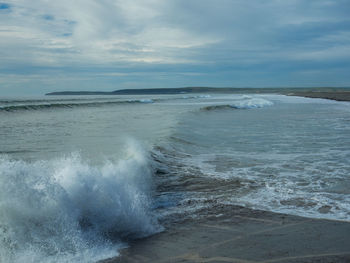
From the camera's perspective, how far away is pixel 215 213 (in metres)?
5.33

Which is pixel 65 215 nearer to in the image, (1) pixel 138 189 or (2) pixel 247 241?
(1) pixel 138 189

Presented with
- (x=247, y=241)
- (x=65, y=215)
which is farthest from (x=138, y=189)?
(x=247, y=241)

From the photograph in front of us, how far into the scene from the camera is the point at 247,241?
4.28m

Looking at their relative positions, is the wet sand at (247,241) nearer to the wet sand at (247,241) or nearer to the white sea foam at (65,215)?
the wet sand at (247,241)

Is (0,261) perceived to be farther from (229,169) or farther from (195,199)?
(229,169)

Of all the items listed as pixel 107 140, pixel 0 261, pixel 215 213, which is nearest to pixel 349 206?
pixel 215 213

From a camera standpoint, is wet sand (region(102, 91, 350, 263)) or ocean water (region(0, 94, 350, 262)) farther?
ocean water (region(0, 94, 350, 262))

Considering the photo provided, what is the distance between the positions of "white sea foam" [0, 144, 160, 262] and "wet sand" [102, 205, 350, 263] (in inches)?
16.3

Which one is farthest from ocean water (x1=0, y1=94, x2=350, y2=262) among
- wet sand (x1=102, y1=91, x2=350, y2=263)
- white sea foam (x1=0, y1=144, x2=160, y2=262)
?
wet sand (x1=102, y1=91, x2=350, y2=263)

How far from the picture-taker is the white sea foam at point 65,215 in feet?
12.9

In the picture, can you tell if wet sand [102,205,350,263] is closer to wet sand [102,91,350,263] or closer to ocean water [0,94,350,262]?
wet sand [102,91,350,263]

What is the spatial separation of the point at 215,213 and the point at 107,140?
8.75 meters

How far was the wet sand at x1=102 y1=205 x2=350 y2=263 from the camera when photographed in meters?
Answer: 3.85

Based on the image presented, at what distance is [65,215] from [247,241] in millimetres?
2458
